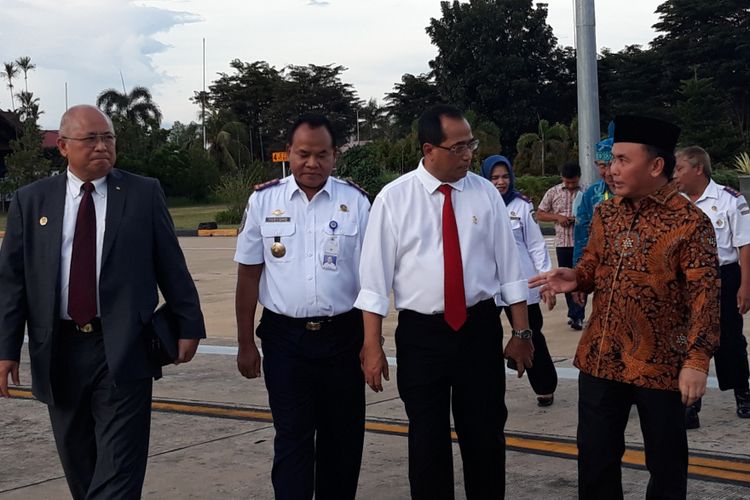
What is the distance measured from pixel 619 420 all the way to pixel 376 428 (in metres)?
2.69

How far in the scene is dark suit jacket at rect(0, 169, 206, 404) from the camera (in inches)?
166

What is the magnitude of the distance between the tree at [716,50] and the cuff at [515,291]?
52781 millimetres

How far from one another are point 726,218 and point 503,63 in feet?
173

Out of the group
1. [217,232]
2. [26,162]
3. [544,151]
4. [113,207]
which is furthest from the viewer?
[26,162]

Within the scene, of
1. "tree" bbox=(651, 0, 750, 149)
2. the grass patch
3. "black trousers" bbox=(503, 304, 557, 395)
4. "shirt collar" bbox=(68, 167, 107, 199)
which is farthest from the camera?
"tree" bbox=(651, 0, 750, 149)

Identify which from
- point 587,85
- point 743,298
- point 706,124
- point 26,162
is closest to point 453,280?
point 743,298

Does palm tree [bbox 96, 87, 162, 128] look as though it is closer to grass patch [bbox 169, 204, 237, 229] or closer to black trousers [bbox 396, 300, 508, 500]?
grass patch [bbox 169, 204, 237, 229]

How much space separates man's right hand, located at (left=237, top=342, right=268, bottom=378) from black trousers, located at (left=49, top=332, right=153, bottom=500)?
1.83 feet

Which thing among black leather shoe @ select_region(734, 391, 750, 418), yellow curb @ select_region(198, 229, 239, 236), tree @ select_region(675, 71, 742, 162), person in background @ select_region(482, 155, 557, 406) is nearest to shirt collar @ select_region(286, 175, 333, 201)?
person in background @ select_region(482, 155, 557, 406)

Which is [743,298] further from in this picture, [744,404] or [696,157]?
[696,157]

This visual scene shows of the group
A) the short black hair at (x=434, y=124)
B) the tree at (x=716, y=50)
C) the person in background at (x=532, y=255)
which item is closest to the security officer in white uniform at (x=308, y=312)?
the short black hair at (x=434, y=124)

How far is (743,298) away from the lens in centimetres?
635

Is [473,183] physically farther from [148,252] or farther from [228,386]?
[228,386]

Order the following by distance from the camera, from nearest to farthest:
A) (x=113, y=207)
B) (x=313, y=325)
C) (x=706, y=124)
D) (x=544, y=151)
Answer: (x=113, y=207) → (x=313, y=325) → (x=706, y=124) → (x=544, y=151)
